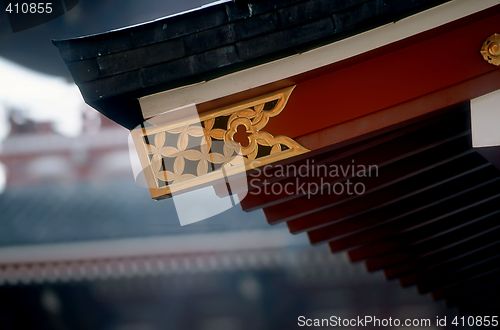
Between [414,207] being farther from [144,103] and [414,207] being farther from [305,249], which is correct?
[305,249]

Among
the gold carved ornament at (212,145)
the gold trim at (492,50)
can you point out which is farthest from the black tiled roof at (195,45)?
Answer: the gold trim at (492,50)

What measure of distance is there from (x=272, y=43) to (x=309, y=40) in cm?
9

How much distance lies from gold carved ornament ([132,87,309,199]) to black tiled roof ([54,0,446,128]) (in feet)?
0.34

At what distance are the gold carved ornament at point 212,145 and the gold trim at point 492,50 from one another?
0.48 metres

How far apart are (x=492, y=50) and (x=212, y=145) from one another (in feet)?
2.34

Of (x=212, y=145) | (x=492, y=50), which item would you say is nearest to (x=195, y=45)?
(x=212, y=145)

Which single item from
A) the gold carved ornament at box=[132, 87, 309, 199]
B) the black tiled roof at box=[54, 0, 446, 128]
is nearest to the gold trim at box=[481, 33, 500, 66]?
the black tiled roof at box=[54, 0, 446, 128]

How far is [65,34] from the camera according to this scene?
12.4m

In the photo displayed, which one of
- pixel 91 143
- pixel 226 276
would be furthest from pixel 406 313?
pixel 91 143

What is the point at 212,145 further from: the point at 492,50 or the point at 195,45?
the point at 492,50

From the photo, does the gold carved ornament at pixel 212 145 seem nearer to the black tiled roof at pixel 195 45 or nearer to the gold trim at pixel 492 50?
the black tiled roof at pixel 195 45

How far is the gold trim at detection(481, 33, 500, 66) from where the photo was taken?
1840mm

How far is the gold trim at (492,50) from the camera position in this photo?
1.84 m

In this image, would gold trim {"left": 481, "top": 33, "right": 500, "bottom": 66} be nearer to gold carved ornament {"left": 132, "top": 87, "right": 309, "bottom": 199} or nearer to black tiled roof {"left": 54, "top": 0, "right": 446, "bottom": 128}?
black tiled roof {"left": 54, "top": 0, "right": 446, "bottom": 128}
